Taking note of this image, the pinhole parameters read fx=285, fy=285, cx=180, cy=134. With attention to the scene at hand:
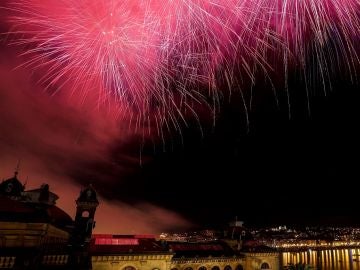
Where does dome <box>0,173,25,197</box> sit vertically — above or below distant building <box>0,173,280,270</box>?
above

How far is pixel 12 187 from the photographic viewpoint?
38156 millimetres

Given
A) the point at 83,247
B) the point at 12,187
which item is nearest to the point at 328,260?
the point at 12,187

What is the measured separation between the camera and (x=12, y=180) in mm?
38406

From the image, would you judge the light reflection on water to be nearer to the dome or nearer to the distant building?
the distant building

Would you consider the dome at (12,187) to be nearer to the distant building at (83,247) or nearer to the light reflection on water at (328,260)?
the distant building at (83,247)

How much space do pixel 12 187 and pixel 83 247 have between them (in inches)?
956

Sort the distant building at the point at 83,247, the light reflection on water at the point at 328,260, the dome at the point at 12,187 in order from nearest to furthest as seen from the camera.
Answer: the distant building at the point at 83,247 → the dome at the point at 12,187 → the light reflection on water at the point at 328,260

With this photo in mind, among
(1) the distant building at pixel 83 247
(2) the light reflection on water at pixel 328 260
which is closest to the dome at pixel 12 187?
(1) the distant building at pixel 83 247

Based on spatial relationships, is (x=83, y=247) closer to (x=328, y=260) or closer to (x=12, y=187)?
(x=12, y=187)

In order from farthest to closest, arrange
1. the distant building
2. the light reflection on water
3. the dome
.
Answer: the light reflection on water, the dome, the distant building

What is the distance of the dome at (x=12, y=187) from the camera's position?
37.4 m

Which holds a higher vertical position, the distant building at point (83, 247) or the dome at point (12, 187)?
the dome at point (12, 187)

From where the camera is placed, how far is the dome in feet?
123

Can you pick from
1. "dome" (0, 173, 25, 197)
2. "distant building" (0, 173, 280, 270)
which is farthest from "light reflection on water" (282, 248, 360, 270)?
"dome" (0, 173, 25, 197)
